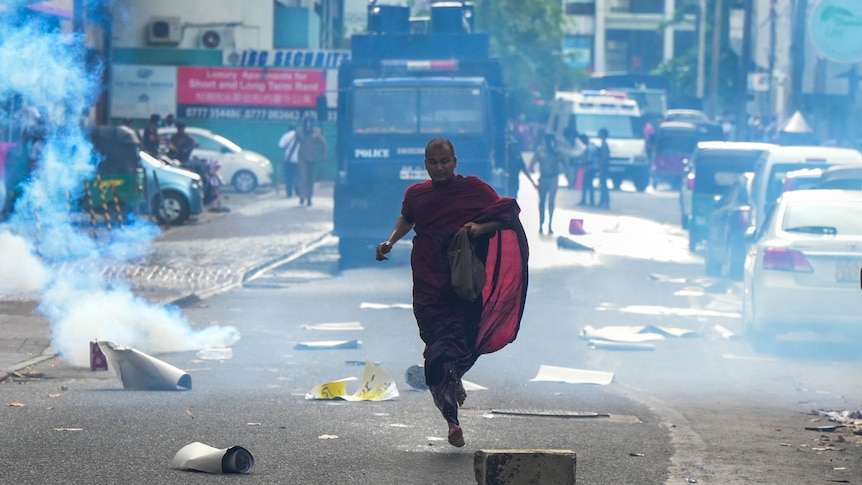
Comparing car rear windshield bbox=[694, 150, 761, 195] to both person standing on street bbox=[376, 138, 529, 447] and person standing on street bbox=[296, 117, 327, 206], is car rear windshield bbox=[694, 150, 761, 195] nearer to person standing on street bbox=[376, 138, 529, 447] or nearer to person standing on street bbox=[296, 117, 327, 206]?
person standing on street bbox=[296, 117, 327, 206]

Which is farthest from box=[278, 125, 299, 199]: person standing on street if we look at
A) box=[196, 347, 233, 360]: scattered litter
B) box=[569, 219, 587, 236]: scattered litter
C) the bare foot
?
the bare foot

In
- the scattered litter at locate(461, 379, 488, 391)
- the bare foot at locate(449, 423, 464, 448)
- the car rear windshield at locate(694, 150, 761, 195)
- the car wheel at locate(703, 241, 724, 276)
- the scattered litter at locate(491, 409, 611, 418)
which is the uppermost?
the car rear windshield at locate(694, 150, 761, 195)

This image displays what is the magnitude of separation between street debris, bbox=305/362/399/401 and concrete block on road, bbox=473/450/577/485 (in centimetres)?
309

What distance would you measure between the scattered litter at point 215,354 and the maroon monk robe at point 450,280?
4.09 metres

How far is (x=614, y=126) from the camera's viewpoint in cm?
4438

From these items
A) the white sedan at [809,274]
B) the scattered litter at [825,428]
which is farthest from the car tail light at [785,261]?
the scattered litter at [825,428]

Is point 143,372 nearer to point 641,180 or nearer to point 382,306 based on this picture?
point 382,306

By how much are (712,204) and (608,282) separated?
14.9 ft

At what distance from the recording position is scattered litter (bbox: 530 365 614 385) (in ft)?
33.6

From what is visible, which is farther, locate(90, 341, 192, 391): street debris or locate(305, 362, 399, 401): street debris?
locate(90, 341, 192, 391): street debris

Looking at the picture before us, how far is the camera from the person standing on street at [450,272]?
7203 mm

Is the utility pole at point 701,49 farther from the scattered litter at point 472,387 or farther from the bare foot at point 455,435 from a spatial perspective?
the bare foot at point 455,435

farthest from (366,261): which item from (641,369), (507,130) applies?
(641,369)

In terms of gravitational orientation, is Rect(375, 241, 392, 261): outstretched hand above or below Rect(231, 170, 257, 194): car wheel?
above
